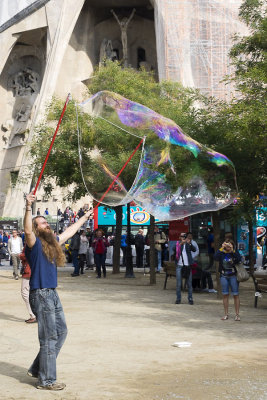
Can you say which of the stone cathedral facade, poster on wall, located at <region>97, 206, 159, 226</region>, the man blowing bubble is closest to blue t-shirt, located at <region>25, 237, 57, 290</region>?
the man blowing bubble

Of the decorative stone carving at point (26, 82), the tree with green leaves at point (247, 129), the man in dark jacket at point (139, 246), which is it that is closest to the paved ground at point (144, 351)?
the tree with green leaves at point (247, 129)

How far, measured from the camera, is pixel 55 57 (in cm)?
5000

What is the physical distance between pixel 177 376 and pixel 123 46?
1897 inches

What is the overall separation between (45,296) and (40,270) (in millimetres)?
272

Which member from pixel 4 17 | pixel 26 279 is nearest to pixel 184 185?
pixel 26 279

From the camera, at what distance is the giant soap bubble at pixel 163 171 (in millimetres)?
11781

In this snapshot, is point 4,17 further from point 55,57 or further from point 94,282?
point 94,282

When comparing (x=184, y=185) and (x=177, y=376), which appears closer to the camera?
(x=177, y=376)

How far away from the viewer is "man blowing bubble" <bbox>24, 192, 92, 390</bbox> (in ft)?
22.3

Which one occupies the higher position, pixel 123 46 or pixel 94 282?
pixel 123 46

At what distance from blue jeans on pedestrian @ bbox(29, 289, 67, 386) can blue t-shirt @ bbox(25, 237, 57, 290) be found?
0.22 feet

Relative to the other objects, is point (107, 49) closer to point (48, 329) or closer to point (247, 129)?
point (247, 129)

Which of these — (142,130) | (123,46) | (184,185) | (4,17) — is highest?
(4,17)

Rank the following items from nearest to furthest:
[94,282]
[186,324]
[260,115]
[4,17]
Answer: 1. [186,324]
2. [260,115]
3. [94,282]
4. [4,17]
